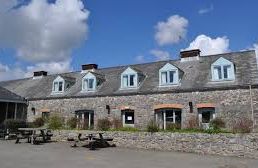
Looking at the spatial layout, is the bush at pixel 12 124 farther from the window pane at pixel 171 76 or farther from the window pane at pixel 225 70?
the window pane at pixel 225 70

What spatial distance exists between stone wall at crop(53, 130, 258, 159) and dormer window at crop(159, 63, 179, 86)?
20.7 feet

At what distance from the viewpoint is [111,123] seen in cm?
2177

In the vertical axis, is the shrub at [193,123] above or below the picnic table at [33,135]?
above

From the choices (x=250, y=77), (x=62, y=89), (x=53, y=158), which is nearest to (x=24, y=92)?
(x=62, y=89)

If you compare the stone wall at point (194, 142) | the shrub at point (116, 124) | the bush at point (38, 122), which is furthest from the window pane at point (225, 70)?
the bush at point (38, 122)

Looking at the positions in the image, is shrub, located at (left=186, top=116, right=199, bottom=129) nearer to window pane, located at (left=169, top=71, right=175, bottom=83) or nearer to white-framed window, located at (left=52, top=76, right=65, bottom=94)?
window pane, located at (left=169, top=71, right=175, bottom=83)

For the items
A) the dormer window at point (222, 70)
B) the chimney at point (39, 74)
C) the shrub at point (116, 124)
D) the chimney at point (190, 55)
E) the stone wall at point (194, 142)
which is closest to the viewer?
the stone wall at point (194, 142)

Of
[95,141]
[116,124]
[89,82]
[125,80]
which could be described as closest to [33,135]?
[95,141]

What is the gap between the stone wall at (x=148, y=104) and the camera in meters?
19.8

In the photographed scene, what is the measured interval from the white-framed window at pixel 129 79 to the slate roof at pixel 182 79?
544 mm

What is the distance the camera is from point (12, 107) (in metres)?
29.9

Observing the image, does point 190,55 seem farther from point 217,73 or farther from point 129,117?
point 129,117

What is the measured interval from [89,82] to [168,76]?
763 centimetres

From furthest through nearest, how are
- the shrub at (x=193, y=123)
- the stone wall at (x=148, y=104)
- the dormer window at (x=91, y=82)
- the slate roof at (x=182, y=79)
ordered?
the dormer window at (x=91, y=82), the slate roof at (x=182, y=79), the stone wall at (x=148, y=104), the shrub at (x=193, y=123)
